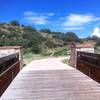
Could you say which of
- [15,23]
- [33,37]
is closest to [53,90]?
[33,37]

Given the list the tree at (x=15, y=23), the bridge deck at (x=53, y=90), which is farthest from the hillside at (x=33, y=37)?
the bridge deck at (x=53, y=90)

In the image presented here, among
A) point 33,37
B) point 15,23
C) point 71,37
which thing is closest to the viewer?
A: point 33,37

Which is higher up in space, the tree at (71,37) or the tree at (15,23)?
the tree at (15,23)

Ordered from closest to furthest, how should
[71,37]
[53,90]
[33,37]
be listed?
1. [53,90]
2. [33,37]
3. [71,37]

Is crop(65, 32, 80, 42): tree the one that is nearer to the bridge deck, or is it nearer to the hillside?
the hillside

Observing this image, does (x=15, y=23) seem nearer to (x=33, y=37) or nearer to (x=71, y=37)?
(x=71, y=37)

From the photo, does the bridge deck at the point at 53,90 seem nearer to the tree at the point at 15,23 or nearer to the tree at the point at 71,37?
the tree at the point at 71,37

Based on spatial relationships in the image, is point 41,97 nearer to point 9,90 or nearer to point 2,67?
point 9,90

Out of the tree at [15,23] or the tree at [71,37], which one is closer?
the tree at [71,37]

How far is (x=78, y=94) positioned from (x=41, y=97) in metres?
0.92

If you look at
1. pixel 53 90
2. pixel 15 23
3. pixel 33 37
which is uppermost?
pixel 15 23

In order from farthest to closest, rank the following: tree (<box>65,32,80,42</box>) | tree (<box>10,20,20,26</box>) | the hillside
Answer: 1. tree (<box>10,20,20,26</box>)
2. tree (<box>65,32,80,42</box>)
3. the hillside

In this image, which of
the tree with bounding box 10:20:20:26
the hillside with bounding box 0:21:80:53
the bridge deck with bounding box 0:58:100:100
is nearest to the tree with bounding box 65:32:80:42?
the hillside with bounding box 0:21:80:53

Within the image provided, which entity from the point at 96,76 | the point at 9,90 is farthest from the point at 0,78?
the point at 96,76
